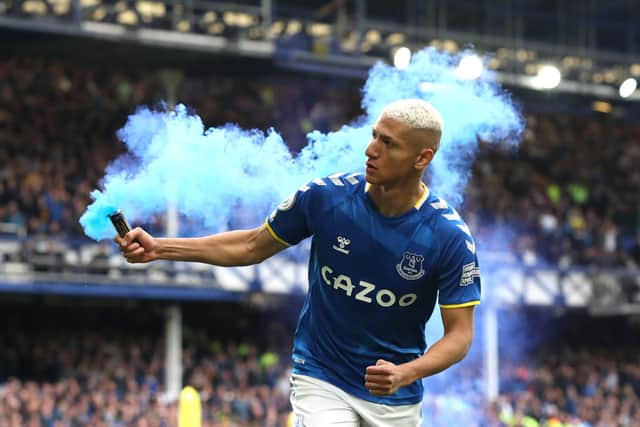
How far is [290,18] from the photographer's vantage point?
1017 inches

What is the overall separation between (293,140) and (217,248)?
14.0 m

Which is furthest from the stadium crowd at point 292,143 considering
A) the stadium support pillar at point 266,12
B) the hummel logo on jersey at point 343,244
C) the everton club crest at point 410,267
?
the everton club crest at point 410,267

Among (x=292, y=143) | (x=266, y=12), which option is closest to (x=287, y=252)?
(x=266, y=12)

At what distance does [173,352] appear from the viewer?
24203 millimetres

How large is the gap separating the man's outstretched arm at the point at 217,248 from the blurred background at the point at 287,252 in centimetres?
1216

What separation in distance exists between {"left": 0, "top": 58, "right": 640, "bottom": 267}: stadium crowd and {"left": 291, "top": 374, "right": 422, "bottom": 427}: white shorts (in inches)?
568

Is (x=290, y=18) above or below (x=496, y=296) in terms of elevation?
above

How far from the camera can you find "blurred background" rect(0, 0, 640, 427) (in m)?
22.1

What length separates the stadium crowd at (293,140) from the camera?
22.8 m

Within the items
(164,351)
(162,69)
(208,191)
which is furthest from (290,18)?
(208,191)

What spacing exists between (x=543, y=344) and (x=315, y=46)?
34.8ft

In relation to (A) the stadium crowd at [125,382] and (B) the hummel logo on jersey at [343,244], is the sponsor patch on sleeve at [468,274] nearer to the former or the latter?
(B) the hummel logo on jersey at [343,244]

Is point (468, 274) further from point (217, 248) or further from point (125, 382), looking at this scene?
point (125, 382)

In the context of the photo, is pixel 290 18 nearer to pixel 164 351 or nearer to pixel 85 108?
pixel 85 108
